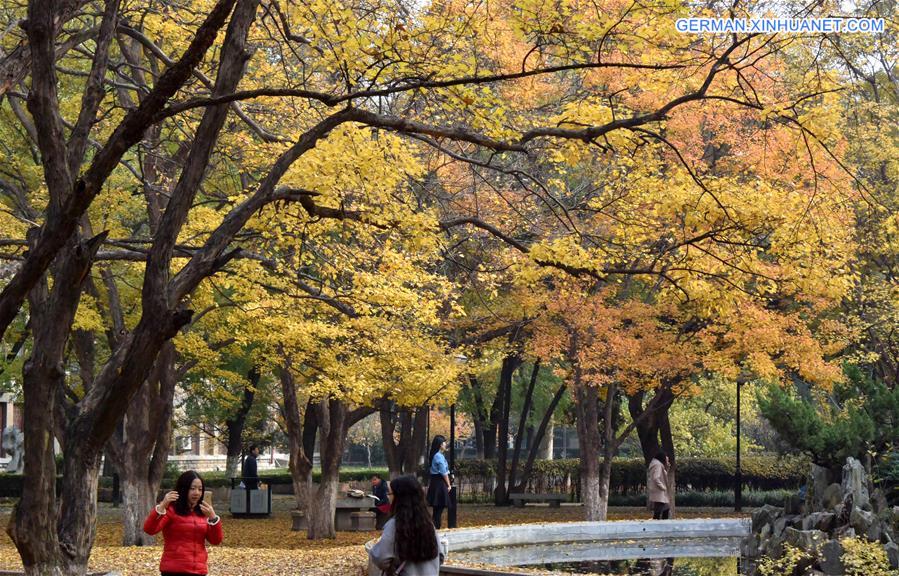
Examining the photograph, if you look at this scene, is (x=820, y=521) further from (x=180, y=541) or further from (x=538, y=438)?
(x=538, y=438)

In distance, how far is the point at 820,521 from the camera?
18.0 meters

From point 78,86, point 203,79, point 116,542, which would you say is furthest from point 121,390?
point 78,86

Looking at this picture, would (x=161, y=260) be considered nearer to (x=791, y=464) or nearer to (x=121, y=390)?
(x=121, y=390)

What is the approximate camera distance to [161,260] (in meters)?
10.3

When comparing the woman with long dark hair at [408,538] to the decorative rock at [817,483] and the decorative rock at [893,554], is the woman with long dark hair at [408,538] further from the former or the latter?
the decorative rock at [817,483]

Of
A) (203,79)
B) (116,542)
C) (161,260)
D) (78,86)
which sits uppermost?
(78,86)

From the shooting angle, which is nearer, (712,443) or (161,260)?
(161,260)

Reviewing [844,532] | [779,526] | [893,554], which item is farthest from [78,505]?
[779,526]

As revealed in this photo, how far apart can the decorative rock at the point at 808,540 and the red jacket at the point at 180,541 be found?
10.8m

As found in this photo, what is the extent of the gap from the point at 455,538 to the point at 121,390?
8.14 m

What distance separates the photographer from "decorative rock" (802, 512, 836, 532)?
58.9ft

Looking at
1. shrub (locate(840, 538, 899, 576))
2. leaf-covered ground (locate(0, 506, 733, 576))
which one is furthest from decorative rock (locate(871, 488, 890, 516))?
leaf-covered ground (locate(0, 506, 733, 576))

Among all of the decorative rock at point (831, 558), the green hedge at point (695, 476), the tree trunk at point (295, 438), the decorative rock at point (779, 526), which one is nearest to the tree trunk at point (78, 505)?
the decorative rock at point (831, 558)

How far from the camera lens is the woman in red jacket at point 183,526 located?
29.5ft
